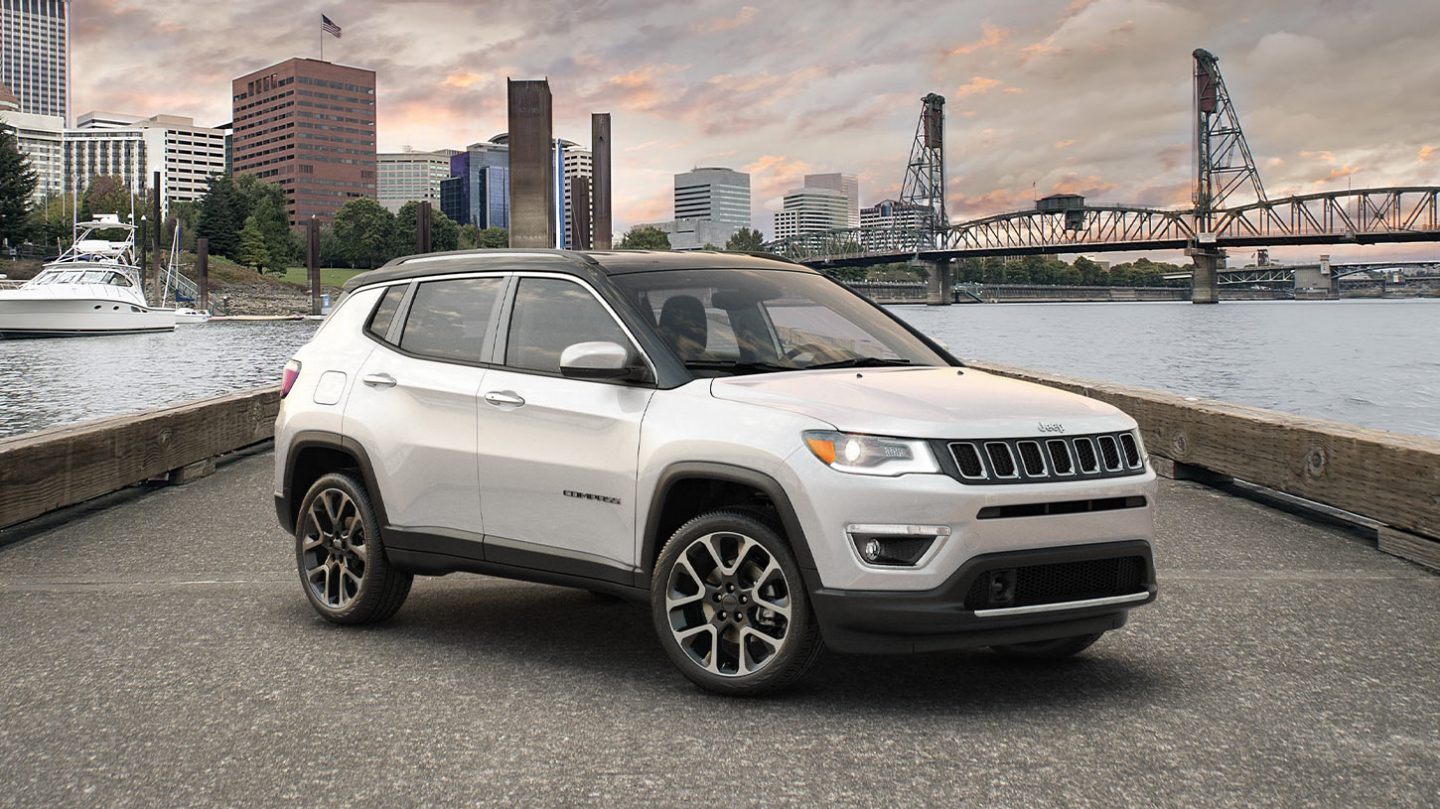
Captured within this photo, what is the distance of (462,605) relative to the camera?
284 inches

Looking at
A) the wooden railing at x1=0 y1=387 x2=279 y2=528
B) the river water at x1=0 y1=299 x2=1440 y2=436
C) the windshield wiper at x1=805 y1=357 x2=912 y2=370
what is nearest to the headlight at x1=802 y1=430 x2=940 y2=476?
the windshield wiper at x1=805 y1=357 x2=912 y2=370

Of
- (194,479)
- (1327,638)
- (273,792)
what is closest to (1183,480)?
(1327,638)

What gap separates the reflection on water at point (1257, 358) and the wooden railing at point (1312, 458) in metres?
15.2

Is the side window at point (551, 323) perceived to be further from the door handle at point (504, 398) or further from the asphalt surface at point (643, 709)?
the asphalt surface at point (643, 709)

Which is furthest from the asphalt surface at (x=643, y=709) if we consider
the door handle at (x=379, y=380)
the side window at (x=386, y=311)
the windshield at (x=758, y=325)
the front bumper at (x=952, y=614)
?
the side window at (x=386, y=311)

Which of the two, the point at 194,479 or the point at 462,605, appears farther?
the point at 194,479

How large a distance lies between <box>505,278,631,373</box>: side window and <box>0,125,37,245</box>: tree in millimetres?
119440

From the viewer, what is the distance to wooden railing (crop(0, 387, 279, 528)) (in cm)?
955

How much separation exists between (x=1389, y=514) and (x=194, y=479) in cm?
995

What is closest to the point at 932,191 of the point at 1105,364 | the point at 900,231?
the point at 900,231

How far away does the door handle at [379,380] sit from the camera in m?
6.49

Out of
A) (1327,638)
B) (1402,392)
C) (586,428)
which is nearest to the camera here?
(586,428)

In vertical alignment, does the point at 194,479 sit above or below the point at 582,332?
below

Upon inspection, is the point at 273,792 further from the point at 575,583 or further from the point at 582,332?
the point at 582,332
